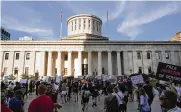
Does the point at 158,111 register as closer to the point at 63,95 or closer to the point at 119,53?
the point at 63,95

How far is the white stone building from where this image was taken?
177ft

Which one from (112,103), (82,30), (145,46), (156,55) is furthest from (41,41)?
(112,103)

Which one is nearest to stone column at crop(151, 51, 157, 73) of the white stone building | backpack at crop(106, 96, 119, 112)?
the white stone building

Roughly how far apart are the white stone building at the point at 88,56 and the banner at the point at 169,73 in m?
44.7

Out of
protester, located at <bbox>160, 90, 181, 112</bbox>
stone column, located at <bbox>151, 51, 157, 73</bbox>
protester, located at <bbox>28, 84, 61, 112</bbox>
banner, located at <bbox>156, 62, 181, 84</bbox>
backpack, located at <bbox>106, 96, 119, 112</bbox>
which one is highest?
stone column, located at <bbox>151, 51, 157, 73</bbox>

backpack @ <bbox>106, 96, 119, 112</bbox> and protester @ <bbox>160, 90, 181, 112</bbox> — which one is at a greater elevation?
protester @ <bbox>160, 90, 181, 112</bbox>

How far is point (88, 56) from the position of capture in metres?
54.7

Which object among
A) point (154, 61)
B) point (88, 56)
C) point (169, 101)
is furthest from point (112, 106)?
point (154, 61)

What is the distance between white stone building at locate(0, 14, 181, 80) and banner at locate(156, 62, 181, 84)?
44.7 metres

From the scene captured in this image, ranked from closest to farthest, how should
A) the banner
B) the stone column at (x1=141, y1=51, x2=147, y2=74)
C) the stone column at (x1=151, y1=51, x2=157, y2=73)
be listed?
the banner
the stone column at (x1=151, y1=51, x2=157, y2=73)
the stone column at (x1=141, y1=51, x2=147, y2=74)

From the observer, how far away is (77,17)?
65312 millimetres

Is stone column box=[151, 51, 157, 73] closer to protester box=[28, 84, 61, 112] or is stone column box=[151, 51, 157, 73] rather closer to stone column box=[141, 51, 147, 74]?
stone column box=[141, 51, 147, 74]

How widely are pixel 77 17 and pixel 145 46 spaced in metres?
24.5

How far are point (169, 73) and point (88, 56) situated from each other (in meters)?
46.1
